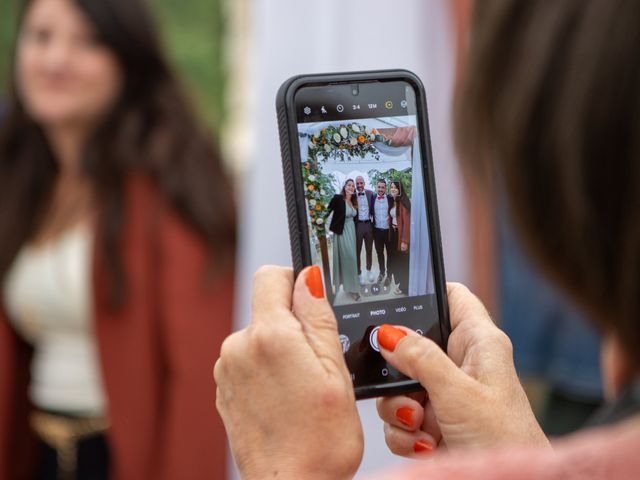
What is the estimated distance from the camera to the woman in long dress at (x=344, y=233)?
63 cm

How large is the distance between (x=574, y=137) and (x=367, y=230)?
0.18m

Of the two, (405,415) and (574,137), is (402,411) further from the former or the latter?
(574,137)

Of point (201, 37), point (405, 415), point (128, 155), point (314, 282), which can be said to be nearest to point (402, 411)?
point (405, 415)

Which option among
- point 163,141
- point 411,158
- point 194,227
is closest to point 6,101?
point 163,141

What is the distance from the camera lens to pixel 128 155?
1854 mm

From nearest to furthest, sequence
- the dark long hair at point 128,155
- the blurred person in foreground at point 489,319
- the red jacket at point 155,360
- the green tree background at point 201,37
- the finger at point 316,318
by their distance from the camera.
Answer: the blurred person in foreground at point 489,319 < the finger at point 316,318 < the red jacket at point 155,360 < the dark long hair at point 128,155 < the green tree background at point 201,37

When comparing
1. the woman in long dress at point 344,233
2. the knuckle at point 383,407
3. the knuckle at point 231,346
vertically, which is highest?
the woman in long dress at point 344,233

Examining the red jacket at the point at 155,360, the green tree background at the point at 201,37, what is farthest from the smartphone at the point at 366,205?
the green tree background at the point at 201,37

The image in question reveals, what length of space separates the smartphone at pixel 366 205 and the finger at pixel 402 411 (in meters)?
0.02

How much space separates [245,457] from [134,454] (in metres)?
1.16

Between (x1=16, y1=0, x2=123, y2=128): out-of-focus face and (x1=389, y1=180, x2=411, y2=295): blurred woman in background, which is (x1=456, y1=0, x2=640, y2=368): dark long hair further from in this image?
(x1=16, y1=0, x2=123, y2=128): out-of-focus face

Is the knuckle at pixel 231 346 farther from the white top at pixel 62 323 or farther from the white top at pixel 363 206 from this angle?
the white top at pixel 62 323

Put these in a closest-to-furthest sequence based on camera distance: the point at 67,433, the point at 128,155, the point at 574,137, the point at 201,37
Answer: the point at 574,137, the point at 67,433, the point at 128,155, the point at 201,37

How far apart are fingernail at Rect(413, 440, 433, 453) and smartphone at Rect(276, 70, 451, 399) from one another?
0.04 m
